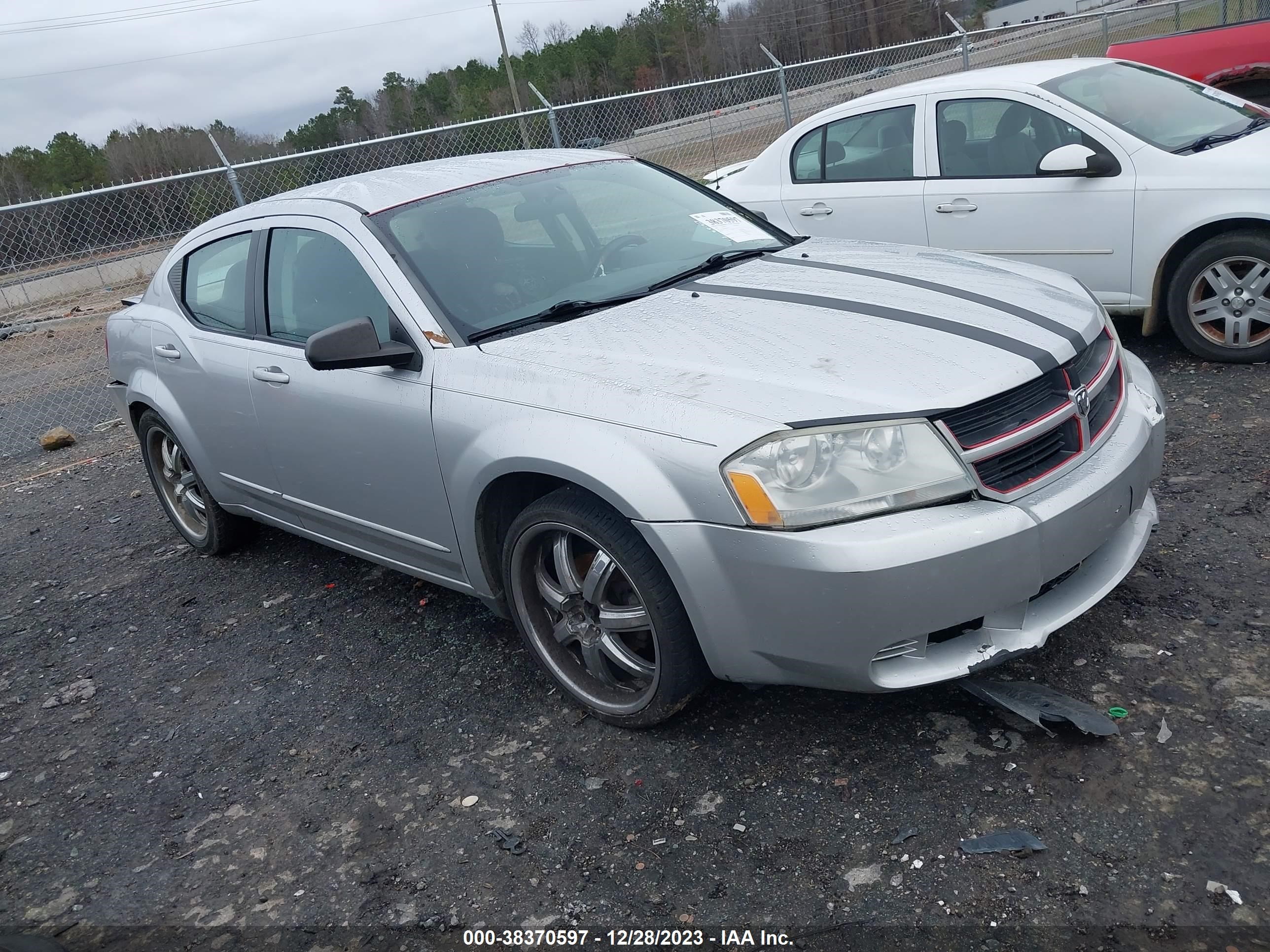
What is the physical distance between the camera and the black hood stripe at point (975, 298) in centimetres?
307

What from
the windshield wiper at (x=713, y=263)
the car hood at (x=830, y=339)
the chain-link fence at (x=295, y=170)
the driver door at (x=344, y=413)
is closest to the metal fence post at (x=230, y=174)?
the chain-link fence at (x=295, y=170)

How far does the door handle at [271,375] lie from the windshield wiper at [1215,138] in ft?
15.2

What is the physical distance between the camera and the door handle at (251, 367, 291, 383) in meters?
3.97

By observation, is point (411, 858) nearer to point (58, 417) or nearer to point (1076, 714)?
point (1076, 714)

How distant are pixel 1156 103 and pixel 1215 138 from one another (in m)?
0.44

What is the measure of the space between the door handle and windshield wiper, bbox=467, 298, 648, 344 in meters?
0.98

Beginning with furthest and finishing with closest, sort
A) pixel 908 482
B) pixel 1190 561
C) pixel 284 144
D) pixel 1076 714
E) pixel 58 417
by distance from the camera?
pixel 284 144 < pixel 58 417 < pixel 1190 561 < pixel 1076 714 < pixel 908 482

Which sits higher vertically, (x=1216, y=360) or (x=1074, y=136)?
(x=1074, y=136)

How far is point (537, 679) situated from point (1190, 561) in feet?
7.64

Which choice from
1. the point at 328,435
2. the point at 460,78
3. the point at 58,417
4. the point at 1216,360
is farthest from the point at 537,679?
the point at 460,78

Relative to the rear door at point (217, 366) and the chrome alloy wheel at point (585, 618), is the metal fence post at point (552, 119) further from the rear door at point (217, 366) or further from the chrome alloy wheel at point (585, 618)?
the chrome alloy wheel at point (585, 618)

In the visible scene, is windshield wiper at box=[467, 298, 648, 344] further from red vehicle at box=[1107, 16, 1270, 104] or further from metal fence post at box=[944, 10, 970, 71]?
metal fence post at box=[944, 10, 970, 71]

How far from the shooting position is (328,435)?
3801mm

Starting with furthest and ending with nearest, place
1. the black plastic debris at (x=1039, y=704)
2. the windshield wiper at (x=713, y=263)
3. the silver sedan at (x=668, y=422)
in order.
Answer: the windshield wiper at (x=713, y=263) < the black plastic debris at (x=1039, y=704) < the silver sedan at (x=668, y=422)
